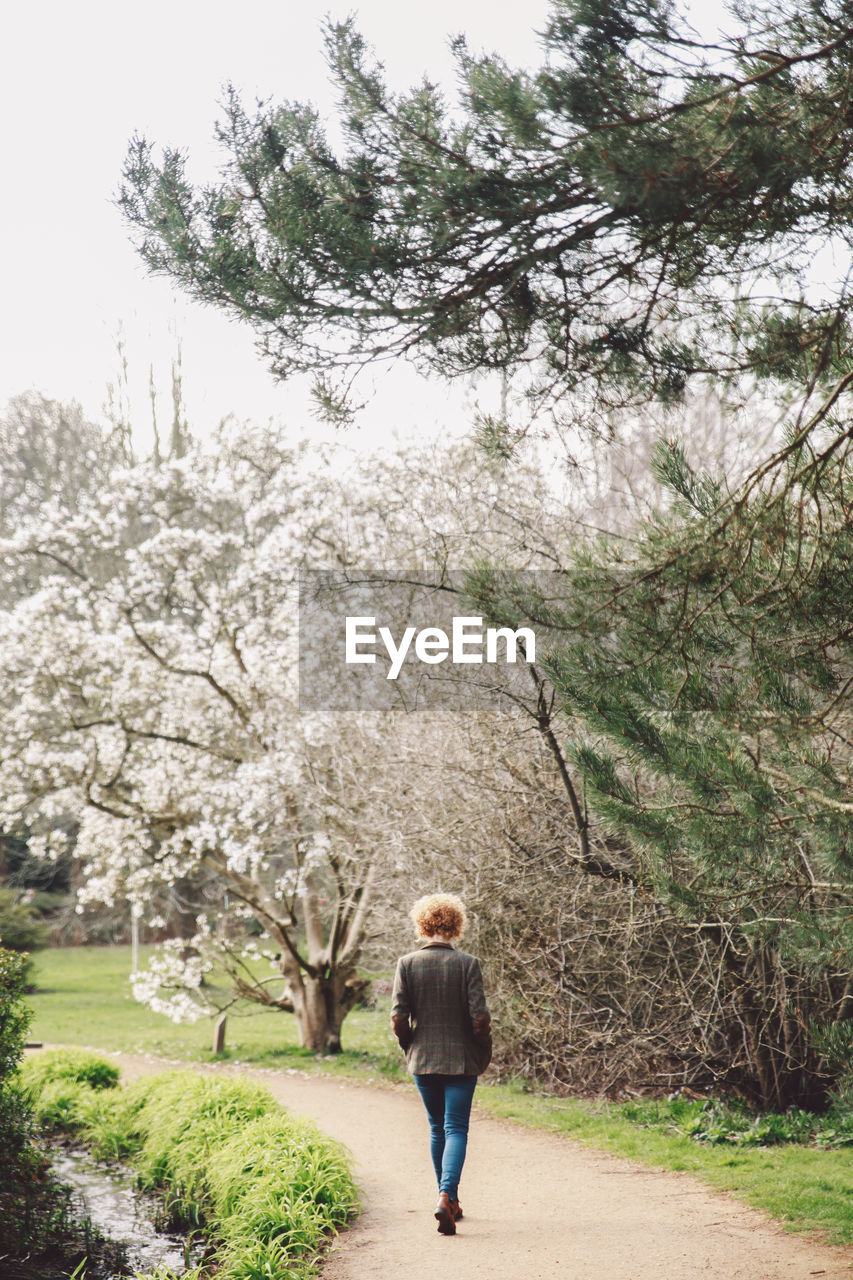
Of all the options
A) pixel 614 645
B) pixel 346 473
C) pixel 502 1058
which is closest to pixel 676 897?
pixel 614 645

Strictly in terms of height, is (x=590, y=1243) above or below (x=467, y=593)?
below

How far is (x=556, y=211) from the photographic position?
402 centimetres

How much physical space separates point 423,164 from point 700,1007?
20.3 feet

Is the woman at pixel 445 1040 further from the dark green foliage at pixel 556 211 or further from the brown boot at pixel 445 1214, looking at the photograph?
the dark green foliage at pixel 556 211

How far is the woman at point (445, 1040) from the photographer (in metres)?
4.97

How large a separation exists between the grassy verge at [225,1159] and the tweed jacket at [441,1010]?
107 centimetres

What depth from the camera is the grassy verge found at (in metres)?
5.18

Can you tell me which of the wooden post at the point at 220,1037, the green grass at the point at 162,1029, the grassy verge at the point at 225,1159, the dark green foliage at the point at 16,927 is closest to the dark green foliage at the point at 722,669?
the grassy verge at the point at 225,1159

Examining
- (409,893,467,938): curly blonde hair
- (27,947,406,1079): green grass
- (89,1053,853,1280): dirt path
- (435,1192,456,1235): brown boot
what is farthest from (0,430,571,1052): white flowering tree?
(435,1192,456,1235): brown boot

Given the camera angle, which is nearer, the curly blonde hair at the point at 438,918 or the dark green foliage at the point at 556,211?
the dark green foliage at the point at 556,211

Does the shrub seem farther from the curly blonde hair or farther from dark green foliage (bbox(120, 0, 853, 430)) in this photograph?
dark green foliage (bbox(120, 0, 853, 430))

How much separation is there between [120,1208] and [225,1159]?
3.30 ft

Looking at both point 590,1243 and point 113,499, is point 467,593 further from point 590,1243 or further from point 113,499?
point 113,499

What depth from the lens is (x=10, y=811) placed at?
12492 mm
